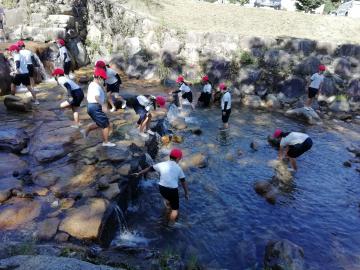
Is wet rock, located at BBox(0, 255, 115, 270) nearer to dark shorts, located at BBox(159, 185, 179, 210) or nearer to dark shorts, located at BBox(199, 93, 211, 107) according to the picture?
dark shorts, located at BBox(159, 185, 179, 210)

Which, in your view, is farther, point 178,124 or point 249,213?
point 178,124

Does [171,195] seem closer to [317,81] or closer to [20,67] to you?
[20,67]

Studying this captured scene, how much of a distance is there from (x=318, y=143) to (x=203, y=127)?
14.7 ft

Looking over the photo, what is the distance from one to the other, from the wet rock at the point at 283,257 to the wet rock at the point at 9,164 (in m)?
5.82

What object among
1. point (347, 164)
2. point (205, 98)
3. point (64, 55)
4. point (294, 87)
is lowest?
point (347, 164)

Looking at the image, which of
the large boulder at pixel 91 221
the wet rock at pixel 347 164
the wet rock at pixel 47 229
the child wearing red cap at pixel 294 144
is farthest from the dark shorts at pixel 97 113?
the wet rock at pixel 347 164

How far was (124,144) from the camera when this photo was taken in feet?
31.2

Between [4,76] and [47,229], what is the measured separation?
30.9 ft

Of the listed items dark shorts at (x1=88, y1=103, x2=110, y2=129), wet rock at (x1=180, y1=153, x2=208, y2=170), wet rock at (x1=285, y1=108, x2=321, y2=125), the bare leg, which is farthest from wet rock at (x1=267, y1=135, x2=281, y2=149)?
dark shorts at (x1=88, y1=103, x2=110, y2=129)

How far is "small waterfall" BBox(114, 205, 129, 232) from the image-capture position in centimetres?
718

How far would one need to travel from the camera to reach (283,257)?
6.60m

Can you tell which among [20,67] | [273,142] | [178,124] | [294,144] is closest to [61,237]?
[294,144]

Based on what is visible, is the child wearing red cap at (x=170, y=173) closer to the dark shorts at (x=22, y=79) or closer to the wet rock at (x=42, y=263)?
the wet rock at (x=42, y=263)

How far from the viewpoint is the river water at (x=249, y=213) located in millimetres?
7191
